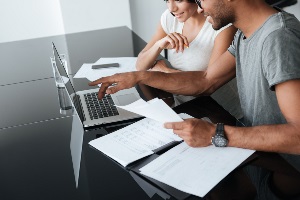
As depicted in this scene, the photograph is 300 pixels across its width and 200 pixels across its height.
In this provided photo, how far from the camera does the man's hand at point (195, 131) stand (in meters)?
1.08

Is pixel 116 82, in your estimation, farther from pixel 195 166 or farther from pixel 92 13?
pixel 92 13

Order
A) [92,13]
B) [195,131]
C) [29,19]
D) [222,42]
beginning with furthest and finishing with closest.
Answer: [29,19] → [92,13] → [222,42] → [195,131]

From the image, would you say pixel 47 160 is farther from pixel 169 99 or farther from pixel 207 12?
pixel 207 12

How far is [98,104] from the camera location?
4.78 ft

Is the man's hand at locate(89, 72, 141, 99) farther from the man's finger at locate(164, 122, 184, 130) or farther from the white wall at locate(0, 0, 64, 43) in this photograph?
the white wall at locate(0, 0, 64, 43)

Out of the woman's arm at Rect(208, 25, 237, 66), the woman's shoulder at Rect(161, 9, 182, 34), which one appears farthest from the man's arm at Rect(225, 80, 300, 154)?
the woman's shoulder at Rect(161, 9, 182, 34)

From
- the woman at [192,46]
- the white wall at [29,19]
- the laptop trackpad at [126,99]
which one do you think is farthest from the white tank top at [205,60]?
the white wall at [29,19]

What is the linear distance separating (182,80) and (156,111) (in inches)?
14.9

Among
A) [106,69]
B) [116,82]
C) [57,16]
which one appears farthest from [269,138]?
[57,16]

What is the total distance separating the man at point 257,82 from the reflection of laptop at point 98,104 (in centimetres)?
4

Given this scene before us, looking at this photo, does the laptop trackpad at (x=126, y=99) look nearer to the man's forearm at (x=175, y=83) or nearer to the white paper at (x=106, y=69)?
the man's forearm at (x=175, y=83)

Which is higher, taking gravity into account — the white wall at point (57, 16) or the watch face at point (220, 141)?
the white wall at point (57, 16)

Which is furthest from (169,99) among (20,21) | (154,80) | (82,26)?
(20,21)

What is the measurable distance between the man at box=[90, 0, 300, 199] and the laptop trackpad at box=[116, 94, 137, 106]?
0.13 feet
